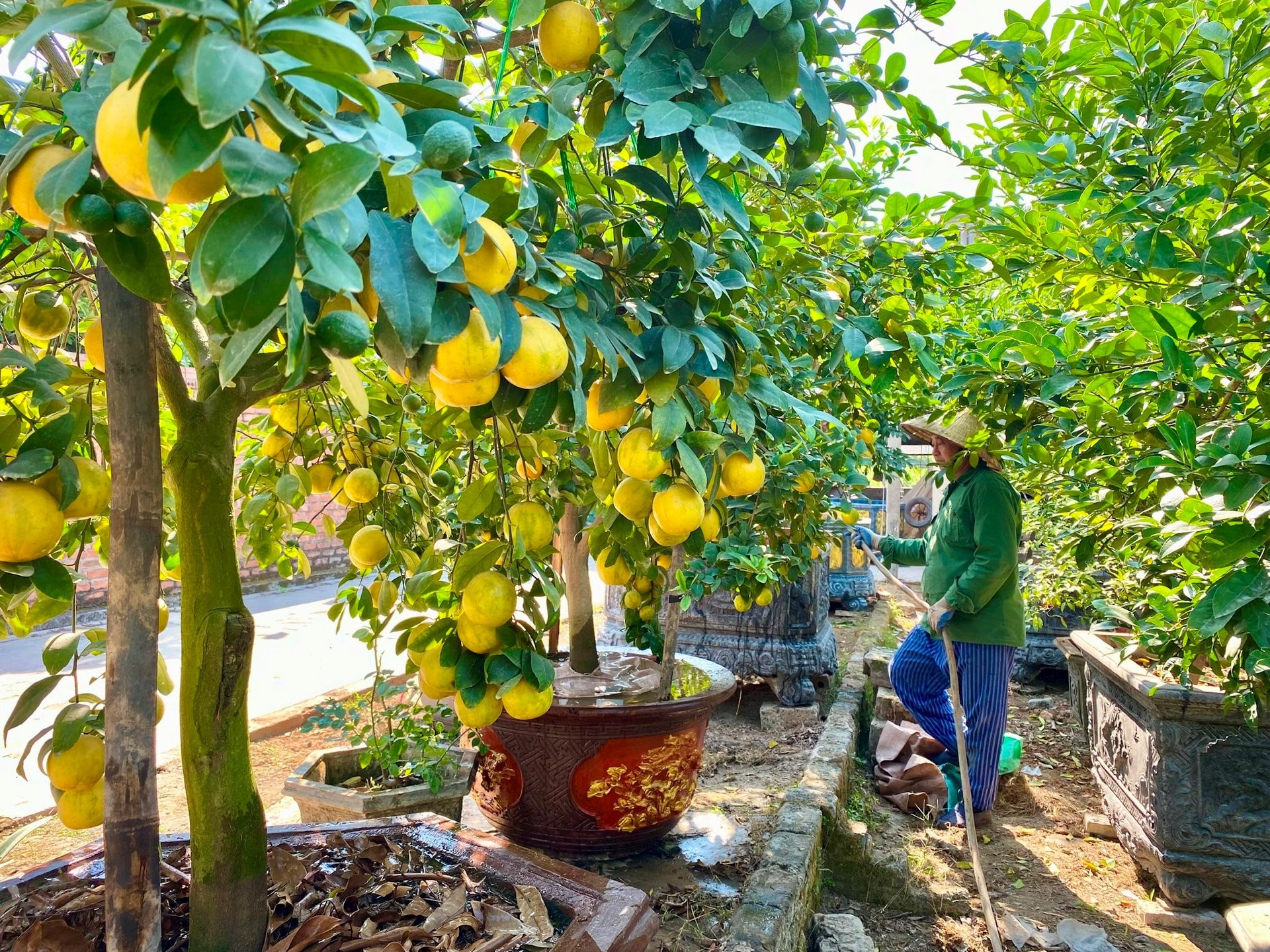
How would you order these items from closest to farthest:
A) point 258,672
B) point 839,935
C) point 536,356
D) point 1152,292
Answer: point 536,356, point 1152,292, point 839,935, point 258,672

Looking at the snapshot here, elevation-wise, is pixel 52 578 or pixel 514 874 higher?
pixel 52 578

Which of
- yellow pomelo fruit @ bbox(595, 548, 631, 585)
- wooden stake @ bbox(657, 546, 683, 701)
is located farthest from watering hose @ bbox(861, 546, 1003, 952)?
yellow pomelo fruit @ bbox(595, 548, 631, 585)

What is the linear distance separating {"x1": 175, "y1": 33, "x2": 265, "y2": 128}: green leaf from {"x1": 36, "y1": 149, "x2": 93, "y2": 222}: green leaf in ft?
0.82

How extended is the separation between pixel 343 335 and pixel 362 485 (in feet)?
4.22

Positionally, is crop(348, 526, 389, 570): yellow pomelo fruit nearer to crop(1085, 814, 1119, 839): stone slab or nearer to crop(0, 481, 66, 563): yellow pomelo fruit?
crop(0, 481, 66, 563): yellow pomelo fruit

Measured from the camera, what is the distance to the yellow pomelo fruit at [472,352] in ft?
2.30

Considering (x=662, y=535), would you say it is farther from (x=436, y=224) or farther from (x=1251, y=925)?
(x=1251, y=925)

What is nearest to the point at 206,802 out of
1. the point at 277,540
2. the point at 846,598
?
the point at 277,540

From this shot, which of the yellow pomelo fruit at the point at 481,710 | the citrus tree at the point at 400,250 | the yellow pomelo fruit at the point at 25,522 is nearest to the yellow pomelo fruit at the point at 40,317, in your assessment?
the citrus tree at the point at 400,250

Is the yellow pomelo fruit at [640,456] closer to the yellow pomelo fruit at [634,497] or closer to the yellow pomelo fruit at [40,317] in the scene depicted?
the yellow pomelo fruit at [634,497]

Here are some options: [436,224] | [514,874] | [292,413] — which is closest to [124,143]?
[436,224]

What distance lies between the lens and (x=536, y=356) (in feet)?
2.59

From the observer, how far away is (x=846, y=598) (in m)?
7.62

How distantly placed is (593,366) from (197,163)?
0.63 m
